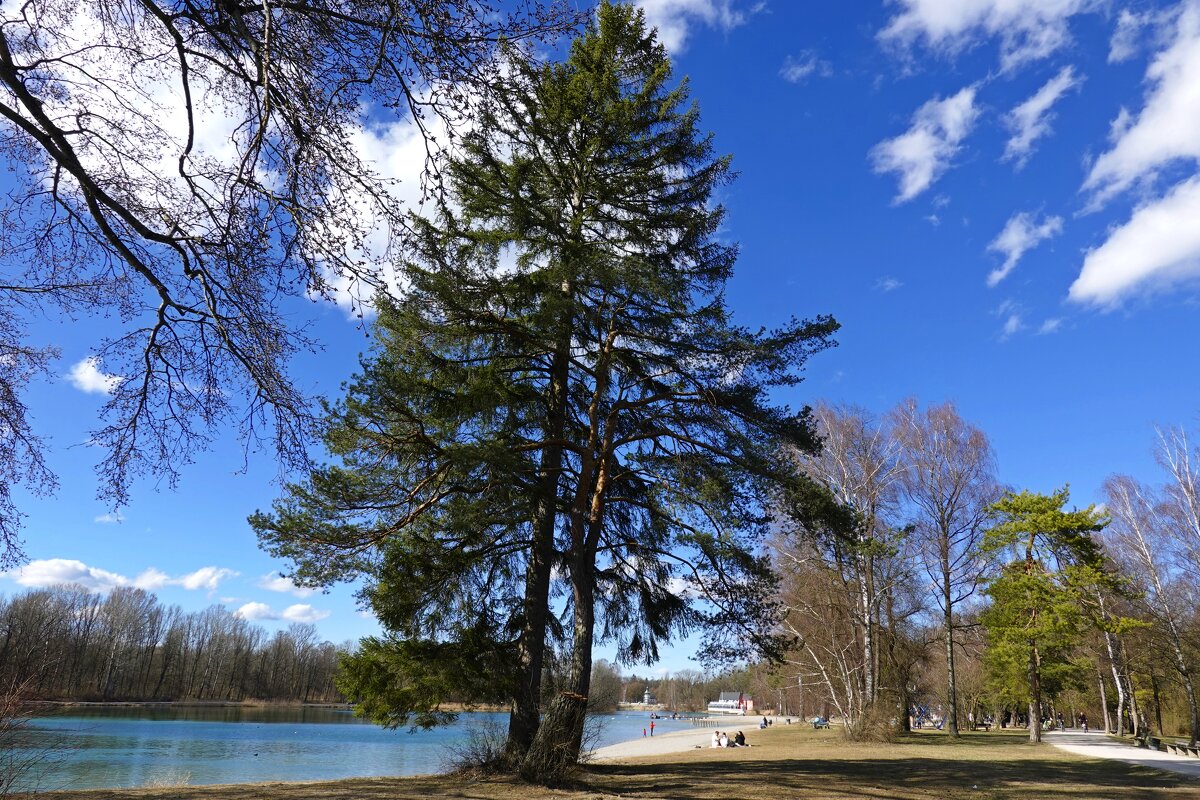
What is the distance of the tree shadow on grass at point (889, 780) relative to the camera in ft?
30.8

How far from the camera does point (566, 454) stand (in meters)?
12.8

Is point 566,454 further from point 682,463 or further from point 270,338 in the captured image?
point 270,338

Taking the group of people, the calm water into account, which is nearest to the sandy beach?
the group of people

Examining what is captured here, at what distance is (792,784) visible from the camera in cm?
1009

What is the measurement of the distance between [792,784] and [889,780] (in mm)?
1944

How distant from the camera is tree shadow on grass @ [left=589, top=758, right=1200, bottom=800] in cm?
938

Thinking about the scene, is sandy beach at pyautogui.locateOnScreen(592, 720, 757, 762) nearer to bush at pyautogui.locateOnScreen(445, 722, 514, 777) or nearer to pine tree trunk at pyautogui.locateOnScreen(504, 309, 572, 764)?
bush at pyautogui.locateOnScreen(445, 722, 514, 777)

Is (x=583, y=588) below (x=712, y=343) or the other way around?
below

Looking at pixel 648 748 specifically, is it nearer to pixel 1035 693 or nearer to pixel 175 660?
pixel 1035 693

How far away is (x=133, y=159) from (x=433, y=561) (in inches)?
284

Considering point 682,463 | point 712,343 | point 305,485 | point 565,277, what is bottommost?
point 305,485

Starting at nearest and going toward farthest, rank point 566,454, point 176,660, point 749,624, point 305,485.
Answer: point 305,485 < point 749,624 < point 566,454 < point 176,660

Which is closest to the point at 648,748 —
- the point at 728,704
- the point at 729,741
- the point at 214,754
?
the point at 729,741

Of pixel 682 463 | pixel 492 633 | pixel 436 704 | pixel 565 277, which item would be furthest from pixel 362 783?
pixel 565 277
